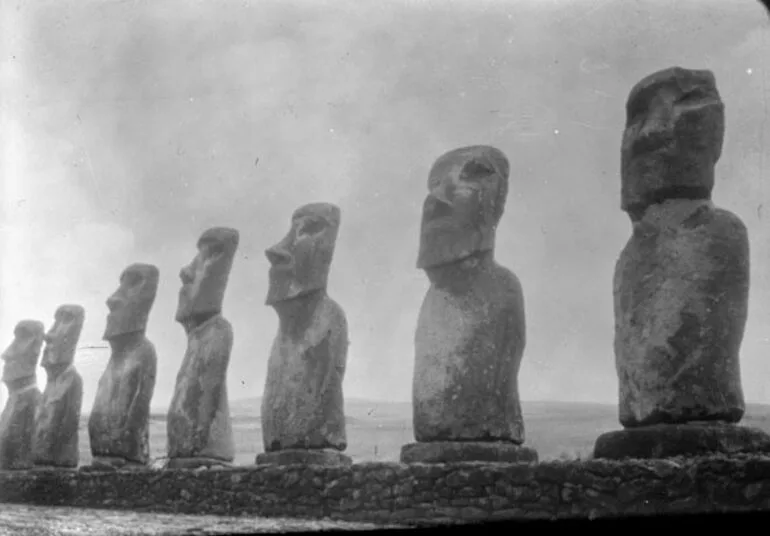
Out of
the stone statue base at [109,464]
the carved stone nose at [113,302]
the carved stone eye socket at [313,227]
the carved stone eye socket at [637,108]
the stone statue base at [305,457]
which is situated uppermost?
the carved stone eye socket at [637,108]

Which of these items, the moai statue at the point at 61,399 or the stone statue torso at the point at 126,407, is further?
the moai statue at the point at 61,399

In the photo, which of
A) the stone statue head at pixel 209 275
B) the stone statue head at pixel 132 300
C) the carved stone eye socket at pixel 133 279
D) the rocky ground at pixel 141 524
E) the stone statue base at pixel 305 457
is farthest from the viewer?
the carved stone eye socket at pixel 133 279

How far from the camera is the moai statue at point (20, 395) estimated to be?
57.0 feet

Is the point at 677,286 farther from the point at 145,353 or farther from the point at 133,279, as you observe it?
the point at 133,279

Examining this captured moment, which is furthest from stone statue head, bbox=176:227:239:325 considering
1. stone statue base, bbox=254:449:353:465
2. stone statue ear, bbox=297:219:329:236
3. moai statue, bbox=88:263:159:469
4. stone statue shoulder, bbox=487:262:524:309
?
stone statue shoulder, bbox=487:262:524:309

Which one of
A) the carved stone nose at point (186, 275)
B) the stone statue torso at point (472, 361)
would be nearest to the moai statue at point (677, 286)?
the stone statue torso at point (472, 361)

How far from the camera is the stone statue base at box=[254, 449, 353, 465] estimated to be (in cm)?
1105

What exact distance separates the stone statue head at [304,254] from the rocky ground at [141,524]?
2.63 meters

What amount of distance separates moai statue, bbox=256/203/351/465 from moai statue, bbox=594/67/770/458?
3734 millimetres

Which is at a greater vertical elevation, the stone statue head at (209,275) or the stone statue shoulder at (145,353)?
the stone statue head at (209,275)

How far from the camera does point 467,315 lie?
976 cm

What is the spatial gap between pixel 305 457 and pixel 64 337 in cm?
699

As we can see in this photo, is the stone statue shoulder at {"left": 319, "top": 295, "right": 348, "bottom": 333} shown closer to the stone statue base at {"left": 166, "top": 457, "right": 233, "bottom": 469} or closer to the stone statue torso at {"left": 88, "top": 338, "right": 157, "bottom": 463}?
the stone statue base at {"left": 166, "top": 457, "right": 233, "bottom": 469}

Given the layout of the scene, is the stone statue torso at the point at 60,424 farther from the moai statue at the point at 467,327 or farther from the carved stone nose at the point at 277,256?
the moai statue at the point at 467,327
